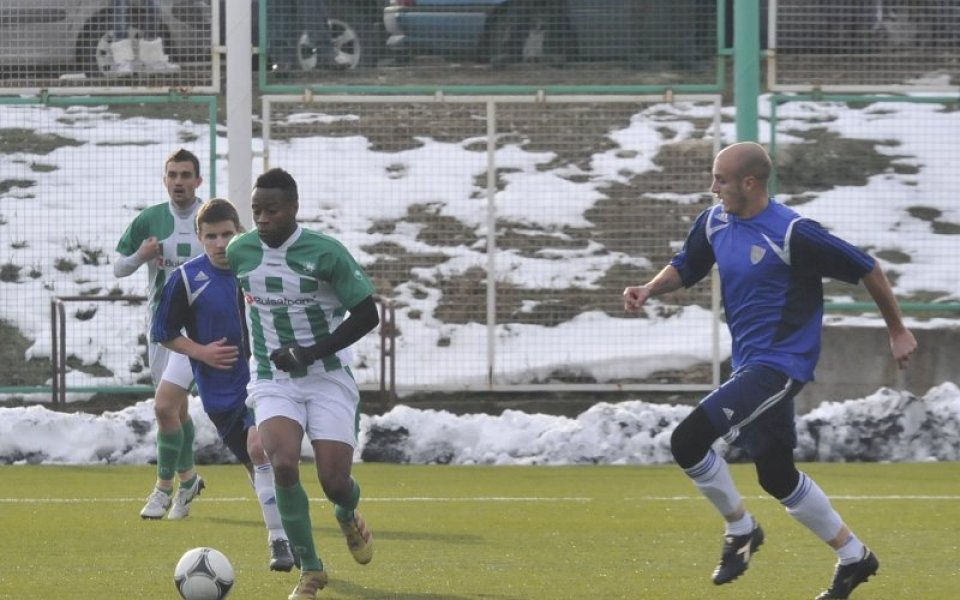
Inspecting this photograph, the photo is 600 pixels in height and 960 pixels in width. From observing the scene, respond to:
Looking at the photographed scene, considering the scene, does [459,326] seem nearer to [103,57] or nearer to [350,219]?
[350,219]

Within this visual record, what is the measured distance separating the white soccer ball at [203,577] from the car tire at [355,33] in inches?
299

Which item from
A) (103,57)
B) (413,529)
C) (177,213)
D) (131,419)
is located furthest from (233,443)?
(103,57)

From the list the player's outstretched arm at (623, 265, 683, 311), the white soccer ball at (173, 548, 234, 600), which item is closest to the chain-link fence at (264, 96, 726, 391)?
the player's outstretched arm at (623, 265, 683, 311)

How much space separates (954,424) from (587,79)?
3981 millimetres

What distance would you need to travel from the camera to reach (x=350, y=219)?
15.3 m

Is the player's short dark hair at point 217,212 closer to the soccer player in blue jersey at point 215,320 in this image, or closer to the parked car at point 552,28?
the soccer player in blue jersey at point 215,320

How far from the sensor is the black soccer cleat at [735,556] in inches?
243

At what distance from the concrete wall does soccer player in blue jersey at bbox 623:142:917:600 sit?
22.6 ft

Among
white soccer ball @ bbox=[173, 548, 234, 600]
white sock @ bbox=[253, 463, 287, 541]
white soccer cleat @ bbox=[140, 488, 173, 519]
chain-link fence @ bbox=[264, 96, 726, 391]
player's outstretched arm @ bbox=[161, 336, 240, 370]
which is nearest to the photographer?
white soccer ball @ bbox=[173, 548, 234, 600]

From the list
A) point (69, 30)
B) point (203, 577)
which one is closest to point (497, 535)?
point (203, 577)

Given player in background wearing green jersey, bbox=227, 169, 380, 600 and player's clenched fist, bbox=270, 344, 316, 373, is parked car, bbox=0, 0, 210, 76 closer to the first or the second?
player in background wearing green jersey, bbox=227, 169, 380, 600

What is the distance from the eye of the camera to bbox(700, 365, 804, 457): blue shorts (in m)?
6.19

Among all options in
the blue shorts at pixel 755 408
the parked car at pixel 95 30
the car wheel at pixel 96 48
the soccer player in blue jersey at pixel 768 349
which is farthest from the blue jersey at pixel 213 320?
the car wheel at pixel 96 48

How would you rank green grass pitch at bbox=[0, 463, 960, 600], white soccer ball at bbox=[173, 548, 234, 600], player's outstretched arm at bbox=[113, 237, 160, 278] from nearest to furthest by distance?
white soccer ball at bbox=[173, 548, 234, 600], green grass pitch at bbox=[0, 463, 960, 600], player's outstretched arm at bbox=[113, 237, 160, 278]
